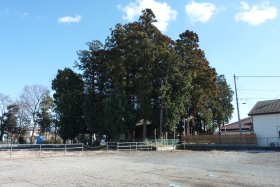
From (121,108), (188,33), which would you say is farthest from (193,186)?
(188,33)

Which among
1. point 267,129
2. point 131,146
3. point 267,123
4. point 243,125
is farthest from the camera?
point 243,125

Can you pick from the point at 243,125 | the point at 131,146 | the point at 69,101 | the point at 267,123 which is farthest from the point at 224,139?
the point at 243,125

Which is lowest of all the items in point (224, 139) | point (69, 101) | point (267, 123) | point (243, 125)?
point (224, 139)

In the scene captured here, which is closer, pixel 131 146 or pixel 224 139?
pixel 131 146

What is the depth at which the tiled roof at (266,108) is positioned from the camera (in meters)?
43.1

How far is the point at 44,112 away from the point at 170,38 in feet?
127

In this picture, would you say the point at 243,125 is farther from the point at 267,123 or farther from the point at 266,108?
the point at 267,123

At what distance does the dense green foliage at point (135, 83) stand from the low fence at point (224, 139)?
4712mm

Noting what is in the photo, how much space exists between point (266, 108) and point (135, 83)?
1732 cm

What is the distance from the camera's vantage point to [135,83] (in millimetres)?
45938

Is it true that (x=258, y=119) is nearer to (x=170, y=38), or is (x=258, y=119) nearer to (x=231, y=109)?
(x=170, y=38)

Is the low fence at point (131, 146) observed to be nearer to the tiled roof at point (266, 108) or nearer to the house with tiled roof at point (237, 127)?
the tiled roof at point (266, 108)

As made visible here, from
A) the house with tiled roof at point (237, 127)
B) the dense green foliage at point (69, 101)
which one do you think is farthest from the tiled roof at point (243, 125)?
the dense green foliage at point (69, 101)

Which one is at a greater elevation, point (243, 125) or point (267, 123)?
point (243, 125)
